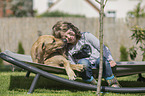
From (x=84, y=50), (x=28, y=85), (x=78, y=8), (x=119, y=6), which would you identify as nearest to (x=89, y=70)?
(x=84, y=50)

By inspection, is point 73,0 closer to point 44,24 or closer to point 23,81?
point 44,24

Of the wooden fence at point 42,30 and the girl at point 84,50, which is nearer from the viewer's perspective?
the girl at point 84,50

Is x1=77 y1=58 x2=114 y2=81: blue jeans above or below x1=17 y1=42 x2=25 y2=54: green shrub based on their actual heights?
above

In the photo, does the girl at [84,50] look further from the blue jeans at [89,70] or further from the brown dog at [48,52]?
the brown dog at [48,52]

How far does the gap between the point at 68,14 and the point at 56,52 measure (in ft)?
57.5

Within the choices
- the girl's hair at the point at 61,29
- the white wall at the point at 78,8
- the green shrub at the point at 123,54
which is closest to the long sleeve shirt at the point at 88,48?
the girl's hair at the point at 61,29

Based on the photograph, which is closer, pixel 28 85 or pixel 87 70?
pixel 87 70

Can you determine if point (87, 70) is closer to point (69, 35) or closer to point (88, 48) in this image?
point (88, 48)

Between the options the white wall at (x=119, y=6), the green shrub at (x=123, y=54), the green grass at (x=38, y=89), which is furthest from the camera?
the white wall at (x=119, y=6)

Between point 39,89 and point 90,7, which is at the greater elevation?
point 90,7

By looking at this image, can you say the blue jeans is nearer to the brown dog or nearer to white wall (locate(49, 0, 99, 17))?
the brown dog

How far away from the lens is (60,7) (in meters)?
21.7

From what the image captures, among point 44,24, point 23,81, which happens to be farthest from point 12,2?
point 23,81

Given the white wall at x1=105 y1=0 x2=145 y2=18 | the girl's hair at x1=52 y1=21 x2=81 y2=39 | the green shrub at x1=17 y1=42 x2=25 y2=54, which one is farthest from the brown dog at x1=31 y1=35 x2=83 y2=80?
the white wall at x1=105 y1=0 x2=145 y2=18
